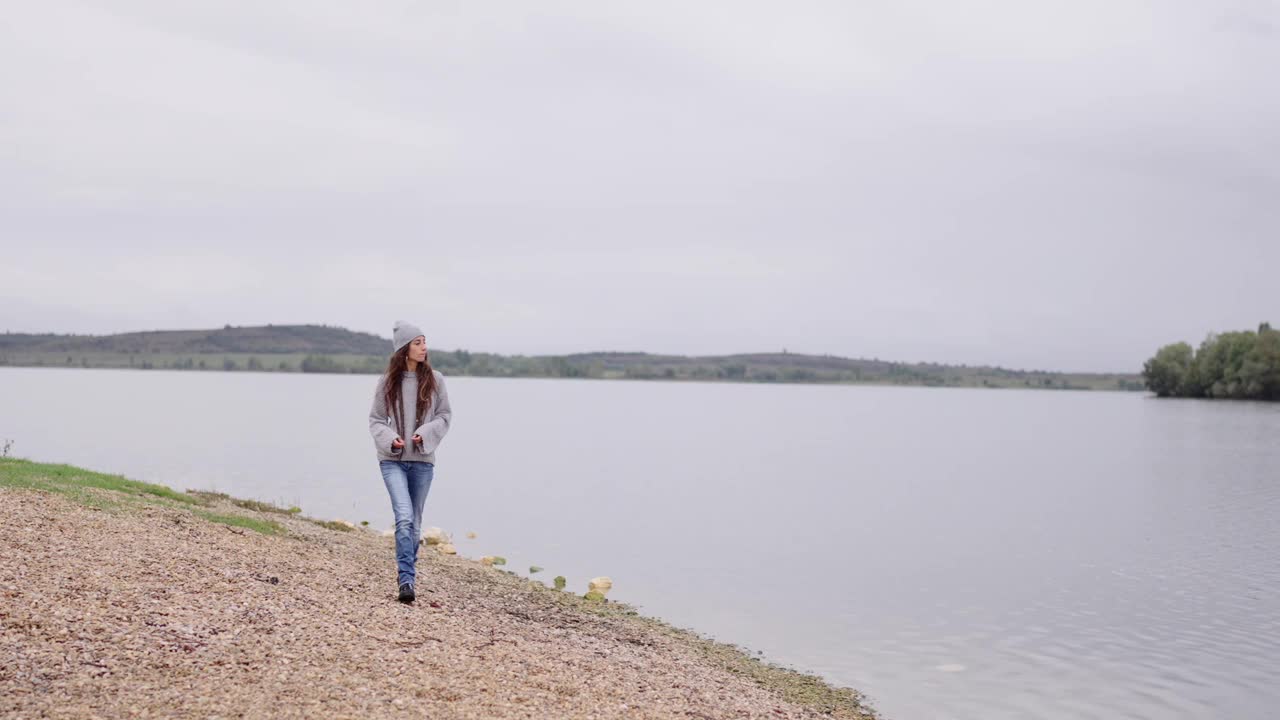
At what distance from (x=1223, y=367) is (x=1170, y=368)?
16645 mm

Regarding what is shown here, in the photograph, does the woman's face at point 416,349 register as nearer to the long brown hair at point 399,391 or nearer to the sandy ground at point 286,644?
the long brown hair at point 399,391

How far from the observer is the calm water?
15.8 m

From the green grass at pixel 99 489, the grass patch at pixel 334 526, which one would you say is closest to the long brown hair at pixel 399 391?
the green grass at pixel 99 489

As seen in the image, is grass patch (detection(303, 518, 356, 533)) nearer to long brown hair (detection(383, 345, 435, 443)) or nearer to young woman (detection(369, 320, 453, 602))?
young woman (detection(369, 320, 453, 602))

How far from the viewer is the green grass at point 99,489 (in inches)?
643

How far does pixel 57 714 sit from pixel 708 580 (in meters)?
16.0

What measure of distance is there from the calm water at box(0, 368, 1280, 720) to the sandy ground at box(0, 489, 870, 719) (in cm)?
337

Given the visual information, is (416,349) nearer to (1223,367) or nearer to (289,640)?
(289,640)

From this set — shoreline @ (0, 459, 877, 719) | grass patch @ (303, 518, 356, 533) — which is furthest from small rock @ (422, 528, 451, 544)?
shoreline @ (0, 459, 877, 719)

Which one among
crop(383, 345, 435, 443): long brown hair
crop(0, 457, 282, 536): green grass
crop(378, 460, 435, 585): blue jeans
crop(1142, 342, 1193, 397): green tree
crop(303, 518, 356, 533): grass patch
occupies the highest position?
crop(1142, 342, 1193, 397): green tree

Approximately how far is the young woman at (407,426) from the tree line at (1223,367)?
151m

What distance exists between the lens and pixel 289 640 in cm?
998

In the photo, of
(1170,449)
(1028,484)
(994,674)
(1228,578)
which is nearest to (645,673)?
(994,674)

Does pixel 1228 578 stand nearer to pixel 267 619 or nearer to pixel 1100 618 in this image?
pixel 1100 618
